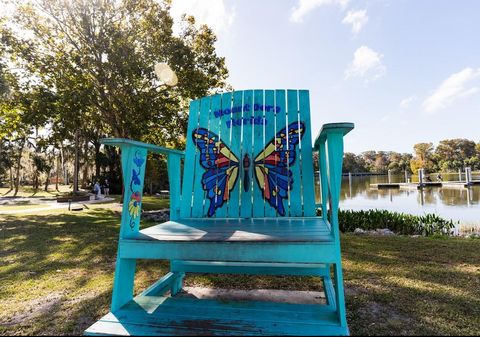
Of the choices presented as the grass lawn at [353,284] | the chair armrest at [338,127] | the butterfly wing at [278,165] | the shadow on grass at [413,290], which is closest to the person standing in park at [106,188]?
the grass lawn at [353,284]

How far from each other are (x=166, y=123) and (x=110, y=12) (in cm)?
369

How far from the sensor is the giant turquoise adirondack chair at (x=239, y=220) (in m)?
1.38

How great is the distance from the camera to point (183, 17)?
10.3 metres

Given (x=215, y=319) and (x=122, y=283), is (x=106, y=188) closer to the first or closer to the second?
(x=122, y=283)

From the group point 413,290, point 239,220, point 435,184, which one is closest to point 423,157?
point 435,184

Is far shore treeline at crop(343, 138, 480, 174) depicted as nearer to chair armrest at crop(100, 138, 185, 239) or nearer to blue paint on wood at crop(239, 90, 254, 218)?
blue paint on wood at crop(239, 90, 254, 218)

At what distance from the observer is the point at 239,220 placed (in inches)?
87.4

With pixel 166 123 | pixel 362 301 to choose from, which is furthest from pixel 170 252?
pixel 166 123

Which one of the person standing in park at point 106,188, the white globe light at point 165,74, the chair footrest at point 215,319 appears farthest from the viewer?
→ the person standing in park at point 106,188

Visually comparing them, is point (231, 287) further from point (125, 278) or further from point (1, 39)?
point (1, 39)

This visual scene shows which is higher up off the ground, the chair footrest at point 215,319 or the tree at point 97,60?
the tree at point 97,60

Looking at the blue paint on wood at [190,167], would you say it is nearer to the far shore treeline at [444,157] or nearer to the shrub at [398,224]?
the shrub at [398,224]

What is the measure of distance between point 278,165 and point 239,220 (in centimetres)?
59

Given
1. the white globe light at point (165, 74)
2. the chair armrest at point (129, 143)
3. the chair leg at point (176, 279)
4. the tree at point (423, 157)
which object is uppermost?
the tree at point (423, 157)
